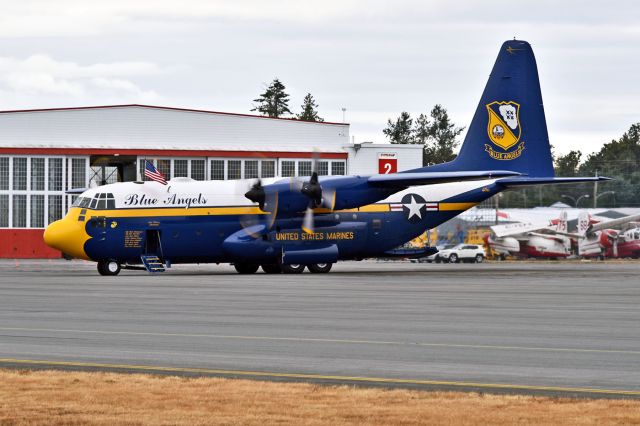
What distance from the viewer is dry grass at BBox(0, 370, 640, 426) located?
1106 cm

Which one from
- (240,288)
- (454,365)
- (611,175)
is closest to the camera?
(454,365)

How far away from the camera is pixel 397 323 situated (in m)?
21.5

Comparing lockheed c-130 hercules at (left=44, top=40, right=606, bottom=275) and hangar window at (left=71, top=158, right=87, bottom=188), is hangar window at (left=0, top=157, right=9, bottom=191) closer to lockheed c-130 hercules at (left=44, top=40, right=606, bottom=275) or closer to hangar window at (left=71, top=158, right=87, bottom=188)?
hangar window at (left=71, top=158, right=87, bottom=188)

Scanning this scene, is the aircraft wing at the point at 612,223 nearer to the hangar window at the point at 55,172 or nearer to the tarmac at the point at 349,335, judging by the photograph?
the hangar window at the point at 55,172

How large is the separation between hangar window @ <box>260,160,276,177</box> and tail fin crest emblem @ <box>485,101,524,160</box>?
26.5 m

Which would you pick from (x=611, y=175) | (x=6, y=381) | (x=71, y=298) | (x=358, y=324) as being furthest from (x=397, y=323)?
(x=611, y=175)

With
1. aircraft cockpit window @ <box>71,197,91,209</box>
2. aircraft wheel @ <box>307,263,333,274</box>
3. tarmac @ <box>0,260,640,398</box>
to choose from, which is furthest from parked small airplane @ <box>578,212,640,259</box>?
tarmac @ <box>0,260,640,398</box>

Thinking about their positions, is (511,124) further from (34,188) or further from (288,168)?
(34,188)

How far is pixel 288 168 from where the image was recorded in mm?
74375

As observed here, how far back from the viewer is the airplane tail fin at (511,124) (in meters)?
50.0

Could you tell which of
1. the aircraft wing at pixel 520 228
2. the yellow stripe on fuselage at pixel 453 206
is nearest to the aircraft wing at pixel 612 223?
the aircraft wing at pixel 520 228

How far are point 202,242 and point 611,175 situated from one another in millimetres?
69804

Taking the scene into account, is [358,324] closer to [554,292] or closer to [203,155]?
[554,292]

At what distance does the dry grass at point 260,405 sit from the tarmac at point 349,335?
0.83 m
